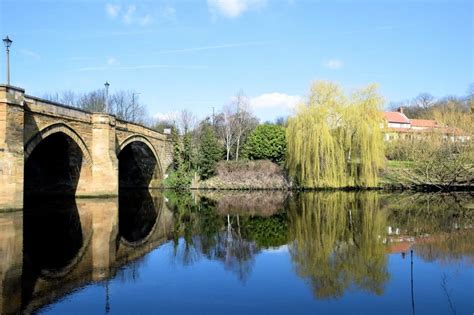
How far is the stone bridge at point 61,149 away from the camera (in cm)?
1739

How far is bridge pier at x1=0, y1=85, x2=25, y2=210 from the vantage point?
674 inches

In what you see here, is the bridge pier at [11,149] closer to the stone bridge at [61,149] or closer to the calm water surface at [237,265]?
the stone bridge at [61,149]

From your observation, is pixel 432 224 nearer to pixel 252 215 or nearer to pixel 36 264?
pixel 252 215

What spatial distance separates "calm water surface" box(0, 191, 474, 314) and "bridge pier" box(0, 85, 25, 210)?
0.88 meters

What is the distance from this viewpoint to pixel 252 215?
1984 centimetres

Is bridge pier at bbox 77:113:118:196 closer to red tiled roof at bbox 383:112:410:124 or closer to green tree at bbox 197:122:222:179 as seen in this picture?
green tree at bbox 197:122:222:179

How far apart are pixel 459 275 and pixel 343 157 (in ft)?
81.0

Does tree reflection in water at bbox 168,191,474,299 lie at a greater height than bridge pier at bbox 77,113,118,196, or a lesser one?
lesser

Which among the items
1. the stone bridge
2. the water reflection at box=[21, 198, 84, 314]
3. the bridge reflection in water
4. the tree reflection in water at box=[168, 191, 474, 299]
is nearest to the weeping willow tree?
the tree reflection in water at box=[168, 191, 474, 299]

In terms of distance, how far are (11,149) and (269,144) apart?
85.5 feet

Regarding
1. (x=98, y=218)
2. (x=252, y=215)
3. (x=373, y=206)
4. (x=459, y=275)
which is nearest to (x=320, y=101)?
(x=373, y=206)

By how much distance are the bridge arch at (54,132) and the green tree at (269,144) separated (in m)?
18.7

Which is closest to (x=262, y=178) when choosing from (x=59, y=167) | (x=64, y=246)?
(x=59, y=167)

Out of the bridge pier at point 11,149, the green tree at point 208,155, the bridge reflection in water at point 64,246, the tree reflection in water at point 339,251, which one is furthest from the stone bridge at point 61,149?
the tree reflection in water at point 339,251
